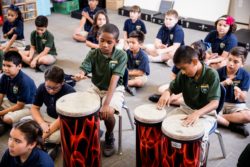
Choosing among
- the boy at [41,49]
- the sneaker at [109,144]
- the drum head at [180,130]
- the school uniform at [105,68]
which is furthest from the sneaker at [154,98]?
the boy at [41,49]

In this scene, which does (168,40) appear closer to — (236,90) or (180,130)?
(236,90)

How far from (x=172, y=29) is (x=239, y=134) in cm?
185

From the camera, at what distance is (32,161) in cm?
184

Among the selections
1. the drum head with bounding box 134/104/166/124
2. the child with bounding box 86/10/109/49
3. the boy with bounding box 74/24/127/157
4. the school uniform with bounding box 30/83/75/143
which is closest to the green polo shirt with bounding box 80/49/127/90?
the boy with bounding box 74/24/127/157

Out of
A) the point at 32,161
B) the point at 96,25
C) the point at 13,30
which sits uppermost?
the point at 96,25

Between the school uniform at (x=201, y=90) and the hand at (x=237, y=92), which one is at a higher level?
the school uniform at (x=201, y=90)

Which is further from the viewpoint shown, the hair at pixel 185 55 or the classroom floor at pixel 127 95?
the classroom floor at pixel 127 95

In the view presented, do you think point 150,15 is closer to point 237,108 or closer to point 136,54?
point 136,54

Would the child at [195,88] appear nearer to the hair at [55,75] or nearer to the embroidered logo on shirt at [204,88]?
the embroidered logo on shirt at [204,88]

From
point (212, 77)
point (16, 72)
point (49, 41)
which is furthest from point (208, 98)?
point (49, 41)

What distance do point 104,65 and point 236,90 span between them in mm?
1144

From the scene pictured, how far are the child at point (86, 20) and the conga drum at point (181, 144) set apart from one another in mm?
3356

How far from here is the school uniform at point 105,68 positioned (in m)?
2.52

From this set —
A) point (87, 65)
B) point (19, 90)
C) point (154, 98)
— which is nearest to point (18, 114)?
point (19, 90)
